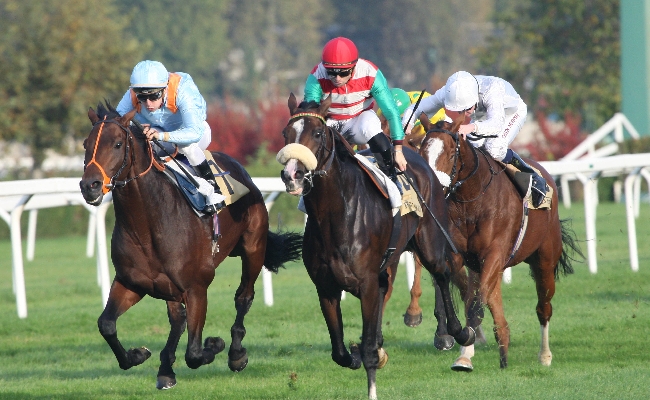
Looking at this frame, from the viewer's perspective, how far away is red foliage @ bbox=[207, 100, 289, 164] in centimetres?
3088

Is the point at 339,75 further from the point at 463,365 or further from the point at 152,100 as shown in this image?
the point at 463,365

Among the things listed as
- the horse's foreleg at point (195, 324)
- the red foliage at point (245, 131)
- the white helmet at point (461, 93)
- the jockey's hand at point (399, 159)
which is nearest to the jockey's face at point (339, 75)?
the jockey's hand at point (399, 159)

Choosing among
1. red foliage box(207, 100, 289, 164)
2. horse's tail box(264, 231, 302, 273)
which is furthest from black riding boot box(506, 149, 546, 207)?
red foliage box(207, 100, 289, 164)

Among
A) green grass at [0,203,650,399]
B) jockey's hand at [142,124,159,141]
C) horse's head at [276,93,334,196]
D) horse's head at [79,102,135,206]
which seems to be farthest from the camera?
green grass at [0,203,650,399]

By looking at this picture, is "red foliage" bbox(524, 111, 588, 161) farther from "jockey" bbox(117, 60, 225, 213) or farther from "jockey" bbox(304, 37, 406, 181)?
"jockey" bbox(117, 60, 225, 213)

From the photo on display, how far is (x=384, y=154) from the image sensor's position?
23.1 ft

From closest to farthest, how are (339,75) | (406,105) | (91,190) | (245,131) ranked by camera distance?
(91,190) < (339,75) < (406,105) < (245,131)

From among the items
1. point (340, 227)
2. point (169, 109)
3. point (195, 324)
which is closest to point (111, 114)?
point (169, 109)

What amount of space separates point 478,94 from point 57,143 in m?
21.9

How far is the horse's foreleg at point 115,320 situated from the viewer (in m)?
6.43

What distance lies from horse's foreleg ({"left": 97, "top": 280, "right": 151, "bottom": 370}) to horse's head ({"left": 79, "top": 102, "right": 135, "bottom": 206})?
764 mm

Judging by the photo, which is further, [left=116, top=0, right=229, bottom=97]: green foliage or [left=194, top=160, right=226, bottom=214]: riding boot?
[left=116, top=0, right=229, bottom=97]: green foliage

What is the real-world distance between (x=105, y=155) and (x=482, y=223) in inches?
109

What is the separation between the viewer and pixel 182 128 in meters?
6.79
